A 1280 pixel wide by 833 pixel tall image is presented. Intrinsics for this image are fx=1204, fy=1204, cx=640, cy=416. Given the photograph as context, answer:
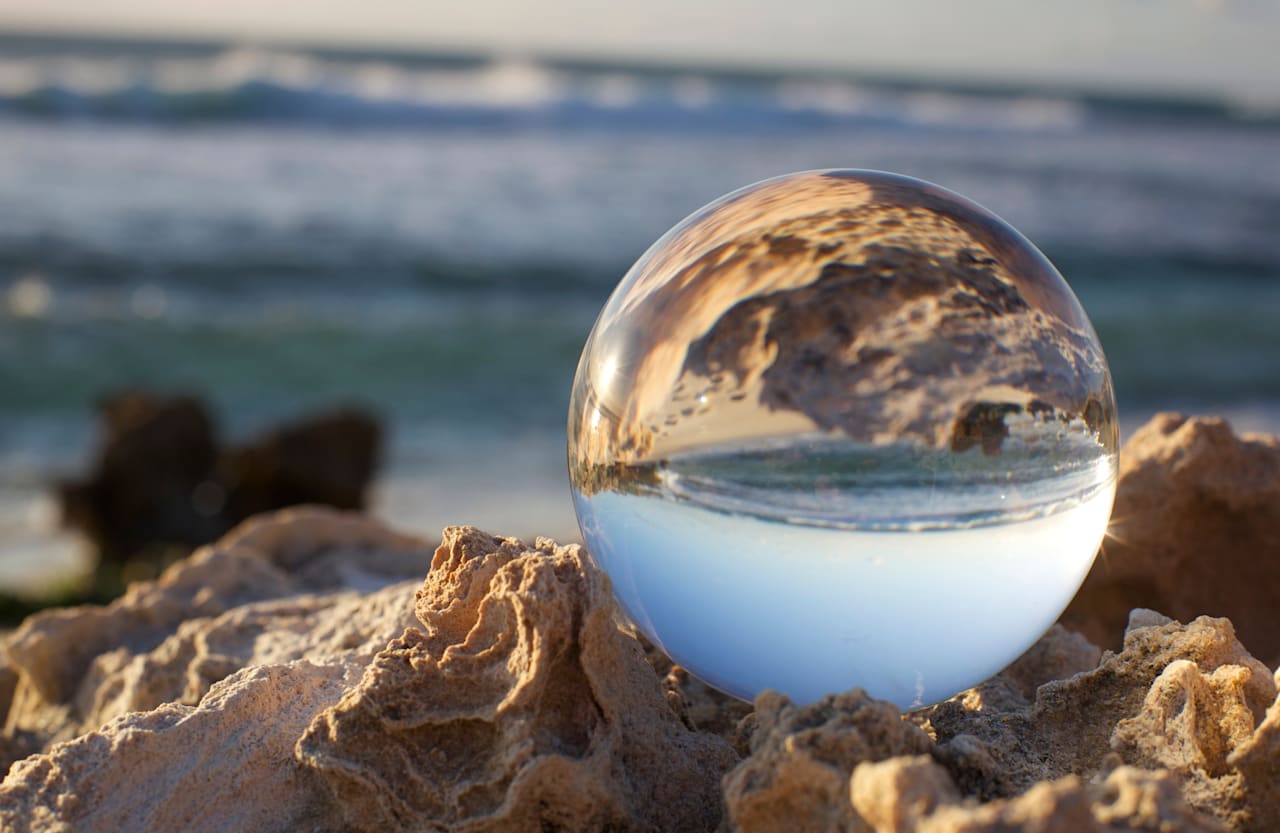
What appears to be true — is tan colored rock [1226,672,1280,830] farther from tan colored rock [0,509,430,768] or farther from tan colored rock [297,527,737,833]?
tan colored rock [0,509,430,768]

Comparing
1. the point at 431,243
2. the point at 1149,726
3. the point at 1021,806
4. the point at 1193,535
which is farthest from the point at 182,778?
the point at 431,243

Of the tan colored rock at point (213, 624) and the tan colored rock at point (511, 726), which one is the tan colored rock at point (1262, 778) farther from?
the tan colored rock at point (213, 624)

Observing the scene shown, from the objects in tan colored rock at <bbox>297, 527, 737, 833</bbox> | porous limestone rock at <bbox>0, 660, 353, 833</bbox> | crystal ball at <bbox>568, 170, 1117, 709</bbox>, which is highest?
crystal ball at <bbox>568, 170, 1117, 709</bbox>

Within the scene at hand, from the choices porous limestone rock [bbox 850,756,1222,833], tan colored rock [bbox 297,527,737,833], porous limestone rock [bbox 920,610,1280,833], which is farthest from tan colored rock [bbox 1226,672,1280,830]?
tan colored rock [bbox 297,527,737,833]

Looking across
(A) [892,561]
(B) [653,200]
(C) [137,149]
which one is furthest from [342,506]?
(C) [137,149]

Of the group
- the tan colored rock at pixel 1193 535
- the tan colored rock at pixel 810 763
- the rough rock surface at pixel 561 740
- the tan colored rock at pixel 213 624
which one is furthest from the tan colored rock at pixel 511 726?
the tan colored rock at pixel 1193 535

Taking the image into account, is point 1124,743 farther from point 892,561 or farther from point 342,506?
point 342,506

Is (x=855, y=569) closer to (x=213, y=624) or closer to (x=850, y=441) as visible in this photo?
(x=850, y=441)
